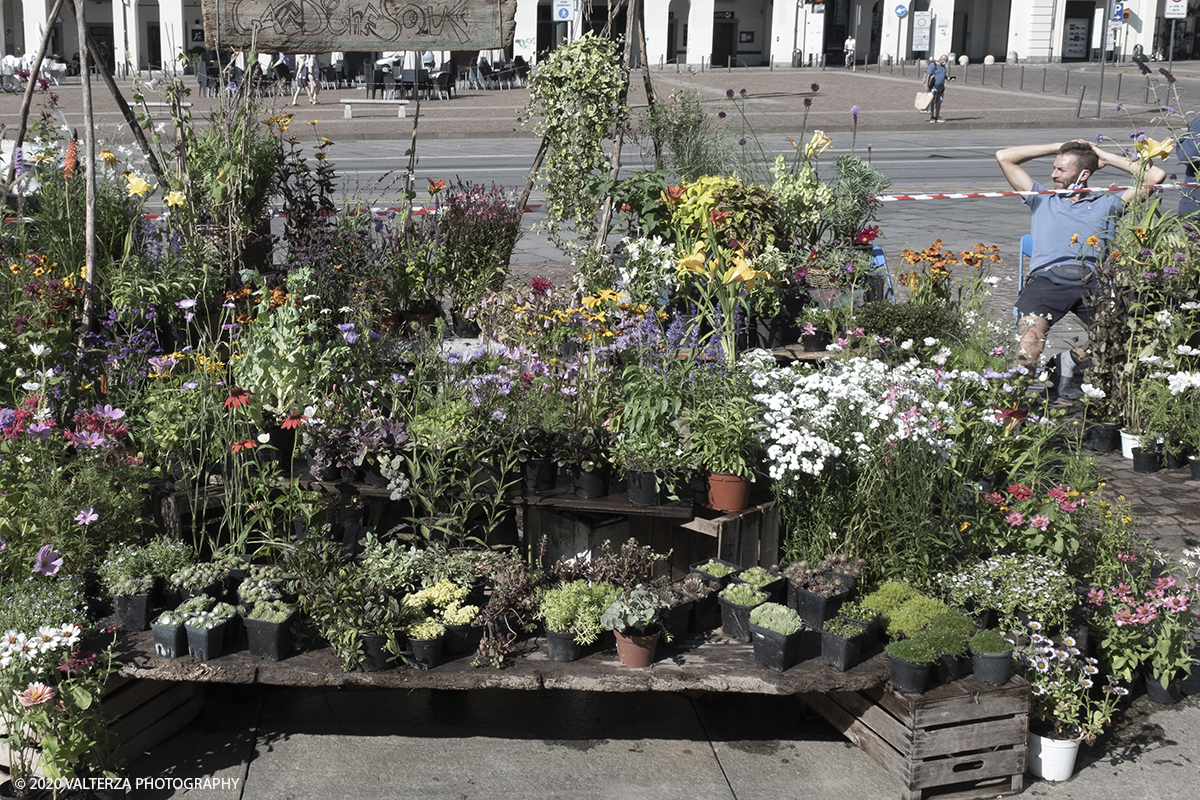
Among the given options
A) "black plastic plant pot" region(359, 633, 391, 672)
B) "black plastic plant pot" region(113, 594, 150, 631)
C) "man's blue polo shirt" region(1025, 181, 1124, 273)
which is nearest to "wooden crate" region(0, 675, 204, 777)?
"black plastic plant pot" region(113, 594, 150, 631)

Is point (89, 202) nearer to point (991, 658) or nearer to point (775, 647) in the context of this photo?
point (775, 647)

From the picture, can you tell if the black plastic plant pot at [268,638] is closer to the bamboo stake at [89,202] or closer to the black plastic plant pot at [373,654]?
the black plastic plant pot at [373,654]

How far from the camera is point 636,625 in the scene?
3262 mm

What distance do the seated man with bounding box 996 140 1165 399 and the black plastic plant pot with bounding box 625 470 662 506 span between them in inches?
117

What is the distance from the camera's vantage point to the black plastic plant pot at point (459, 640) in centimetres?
331

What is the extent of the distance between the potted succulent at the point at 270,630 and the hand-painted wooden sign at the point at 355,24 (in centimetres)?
321

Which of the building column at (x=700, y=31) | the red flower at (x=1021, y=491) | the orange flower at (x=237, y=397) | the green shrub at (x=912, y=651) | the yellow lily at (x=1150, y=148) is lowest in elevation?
the green shrub at (x=912, y=651)

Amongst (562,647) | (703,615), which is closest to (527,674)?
(562,647)

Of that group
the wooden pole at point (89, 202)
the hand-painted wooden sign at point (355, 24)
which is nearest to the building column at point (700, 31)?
the hand-painted wooden sign at point (355, 24)

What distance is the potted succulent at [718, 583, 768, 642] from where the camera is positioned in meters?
3.43

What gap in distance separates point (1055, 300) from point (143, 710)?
4866 mm

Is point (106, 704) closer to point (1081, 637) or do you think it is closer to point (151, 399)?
point (151, 399)

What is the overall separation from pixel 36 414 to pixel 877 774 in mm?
2833

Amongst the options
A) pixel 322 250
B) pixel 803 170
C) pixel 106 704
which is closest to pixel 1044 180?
pixel 803 170
